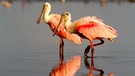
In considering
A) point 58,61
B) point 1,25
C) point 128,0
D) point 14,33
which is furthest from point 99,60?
point 128,0

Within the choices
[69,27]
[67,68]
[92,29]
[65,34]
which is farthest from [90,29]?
[67,68]

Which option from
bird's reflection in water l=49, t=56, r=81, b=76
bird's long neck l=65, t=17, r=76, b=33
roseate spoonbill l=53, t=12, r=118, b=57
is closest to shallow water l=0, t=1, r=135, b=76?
bird's reflection in water l=49, t=56, r=81, b=76

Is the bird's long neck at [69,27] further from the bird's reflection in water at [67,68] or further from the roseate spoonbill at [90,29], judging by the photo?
the bird's reflection in water at [67,68]

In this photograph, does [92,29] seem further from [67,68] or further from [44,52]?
[67,68]

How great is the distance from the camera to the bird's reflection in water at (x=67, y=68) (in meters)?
10.9

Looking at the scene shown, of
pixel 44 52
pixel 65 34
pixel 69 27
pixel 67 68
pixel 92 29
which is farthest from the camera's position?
pixel 65 34

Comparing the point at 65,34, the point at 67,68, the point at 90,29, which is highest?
the point at 90,29

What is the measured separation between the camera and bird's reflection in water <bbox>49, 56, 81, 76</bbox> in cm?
1091

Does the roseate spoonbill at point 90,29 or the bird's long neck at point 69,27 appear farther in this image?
the roseate spoonbill at point 90,29

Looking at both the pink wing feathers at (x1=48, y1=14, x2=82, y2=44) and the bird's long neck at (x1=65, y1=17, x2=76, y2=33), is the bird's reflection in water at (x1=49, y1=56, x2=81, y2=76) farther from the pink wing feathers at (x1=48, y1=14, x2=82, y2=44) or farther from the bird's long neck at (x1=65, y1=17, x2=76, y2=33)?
the pink wing feathers at (x1=48, y1=14, x2=82, y2=44)

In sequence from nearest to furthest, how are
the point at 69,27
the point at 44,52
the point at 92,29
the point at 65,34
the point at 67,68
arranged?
the point at 67,68 < the point at 69,27 < the point at 92,29 < the point at 44,52 < the point at 65,34

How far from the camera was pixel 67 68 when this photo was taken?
11.7 metres

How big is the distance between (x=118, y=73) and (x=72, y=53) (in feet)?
11.6

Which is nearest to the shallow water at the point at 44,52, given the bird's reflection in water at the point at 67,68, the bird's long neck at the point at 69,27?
the bird's reflection in water at the point at 67,68
